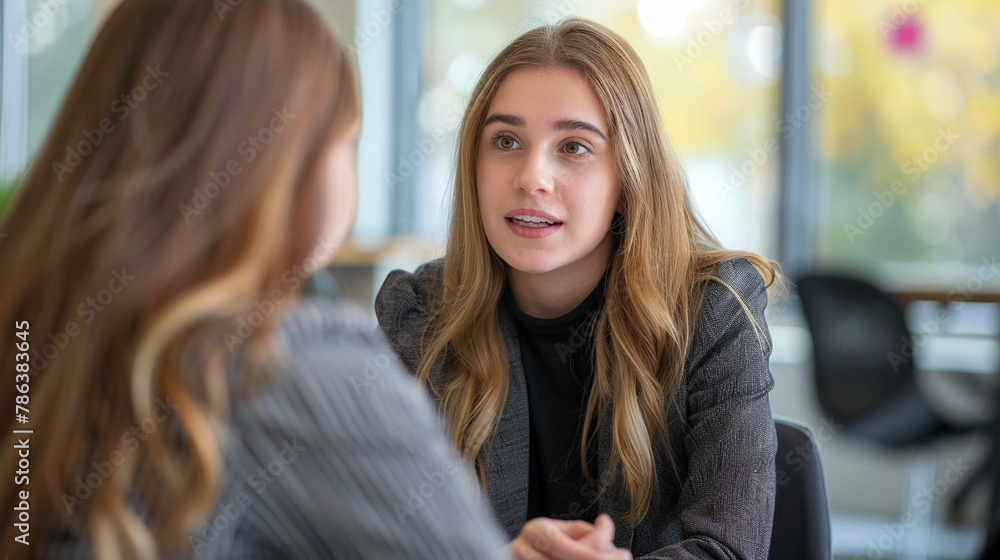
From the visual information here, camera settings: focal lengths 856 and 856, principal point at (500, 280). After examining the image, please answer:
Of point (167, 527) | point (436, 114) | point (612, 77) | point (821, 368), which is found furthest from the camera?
point (436, 114)

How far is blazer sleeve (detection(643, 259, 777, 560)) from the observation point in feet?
3.74

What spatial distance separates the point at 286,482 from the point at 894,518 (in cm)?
332

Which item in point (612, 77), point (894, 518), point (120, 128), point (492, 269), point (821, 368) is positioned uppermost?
point (612, 77)

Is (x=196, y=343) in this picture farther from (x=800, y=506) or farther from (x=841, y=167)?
(x=841, y=167)

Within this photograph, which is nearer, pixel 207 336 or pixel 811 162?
pixel 207 336

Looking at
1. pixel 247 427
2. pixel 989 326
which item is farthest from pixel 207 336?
pixel 989 326

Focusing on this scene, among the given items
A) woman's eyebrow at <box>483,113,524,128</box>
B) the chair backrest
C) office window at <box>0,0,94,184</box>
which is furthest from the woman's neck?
office window at <box>0,0,94,184</box>

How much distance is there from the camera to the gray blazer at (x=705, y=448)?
1.15m

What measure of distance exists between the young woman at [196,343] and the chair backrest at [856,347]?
2270mm

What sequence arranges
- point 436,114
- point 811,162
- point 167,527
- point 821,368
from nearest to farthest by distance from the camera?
point 167,527 → point 821,368 → point 811,162 → point 436,114

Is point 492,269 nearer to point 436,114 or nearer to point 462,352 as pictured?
point 462,352

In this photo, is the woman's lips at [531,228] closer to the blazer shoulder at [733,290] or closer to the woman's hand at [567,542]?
the blazer shoulder at [733,290]

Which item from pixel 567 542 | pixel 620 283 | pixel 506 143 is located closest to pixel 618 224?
pixel 620 283

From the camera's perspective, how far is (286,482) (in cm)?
63
